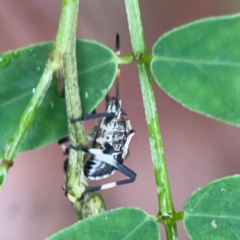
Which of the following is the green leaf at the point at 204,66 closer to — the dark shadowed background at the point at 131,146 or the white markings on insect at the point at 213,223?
the white markings on insect at the point at 213,223

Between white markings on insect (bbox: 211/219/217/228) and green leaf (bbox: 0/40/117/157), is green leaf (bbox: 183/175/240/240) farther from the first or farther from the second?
green leaf (bbox: 0/40/117/157)

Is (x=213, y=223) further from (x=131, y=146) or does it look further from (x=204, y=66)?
(x=131, y=146)

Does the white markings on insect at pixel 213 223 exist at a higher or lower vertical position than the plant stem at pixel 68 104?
lower

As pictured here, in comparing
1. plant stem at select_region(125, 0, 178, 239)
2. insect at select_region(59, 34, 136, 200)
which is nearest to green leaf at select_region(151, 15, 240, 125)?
plant stem at select_region(125, 0, 178, 239)

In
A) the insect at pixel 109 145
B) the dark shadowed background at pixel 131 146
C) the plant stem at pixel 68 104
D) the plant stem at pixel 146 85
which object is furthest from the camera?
the dark shadowed background at pixel 131 146

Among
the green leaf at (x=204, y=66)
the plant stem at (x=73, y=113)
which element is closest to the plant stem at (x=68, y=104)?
the plant stem at (x=73, y=113)

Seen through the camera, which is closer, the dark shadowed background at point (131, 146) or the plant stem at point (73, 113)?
the plant stem at point (73, 113)

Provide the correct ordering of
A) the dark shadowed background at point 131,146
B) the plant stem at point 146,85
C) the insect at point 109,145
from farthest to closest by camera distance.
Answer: the dark shadowed background at point 131,146 → the insect at point 109,145 → the plant stem at point 146,85
